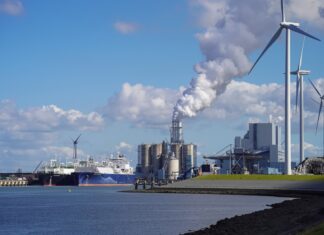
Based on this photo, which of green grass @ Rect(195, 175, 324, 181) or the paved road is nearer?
the paved road

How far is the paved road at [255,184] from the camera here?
128125 millimetres

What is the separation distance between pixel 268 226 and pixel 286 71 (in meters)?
80.0

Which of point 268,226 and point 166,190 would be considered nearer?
point 268,226

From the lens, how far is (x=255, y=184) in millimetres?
139750

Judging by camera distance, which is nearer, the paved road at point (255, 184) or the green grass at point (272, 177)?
the paved road at point (255, 184)

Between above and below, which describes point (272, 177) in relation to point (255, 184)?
above

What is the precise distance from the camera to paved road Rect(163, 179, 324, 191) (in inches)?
5044

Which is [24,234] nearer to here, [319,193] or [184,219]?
[184,219]

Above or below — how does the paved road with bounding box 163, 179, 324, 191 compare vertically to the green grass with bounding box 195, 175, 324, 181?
below

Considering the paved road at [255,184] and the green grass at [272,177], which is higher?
the green grass at [272,177]

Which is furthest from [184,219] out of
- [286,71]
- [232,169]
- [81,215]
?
[232,169]

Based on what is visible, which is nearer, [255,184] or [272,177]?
[255,184]

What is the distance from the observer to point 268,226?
4822 cm

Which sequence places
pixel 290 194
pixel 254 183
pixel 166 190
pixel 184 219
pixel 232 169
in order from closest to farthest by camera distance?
pixel 184 219
pixel 290 194
pixel 254 183
pixel 166 190
pixel 232 169
